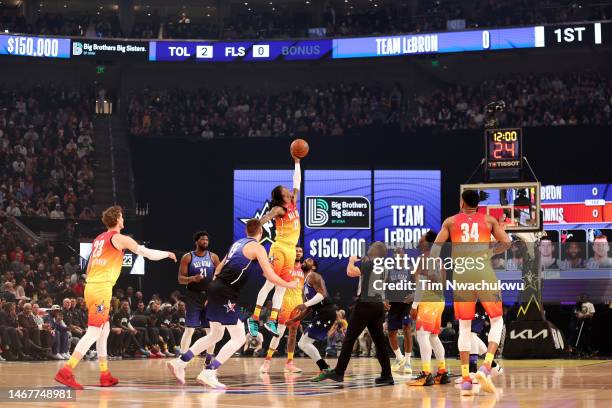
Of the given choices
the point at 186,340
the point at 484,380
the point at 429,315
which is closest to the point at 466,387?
the point at 484,380

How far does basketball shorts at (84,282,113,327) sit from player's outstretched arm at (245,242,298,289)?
78.9 inches

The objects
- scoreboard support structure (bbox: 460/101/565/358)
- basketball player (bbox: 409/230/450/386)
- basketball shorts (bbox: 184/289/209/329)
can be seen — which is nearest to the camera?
basketball player (bbox: 409/230/450/386)

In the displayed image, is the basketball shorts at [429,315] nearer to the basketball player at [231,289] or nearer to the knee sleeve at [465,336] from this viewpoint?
the knee sleeve at [465,336]

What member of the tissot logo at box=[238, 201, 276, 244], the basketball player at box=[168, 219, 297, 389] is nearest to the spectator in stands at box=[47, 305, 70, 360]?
the tissot logo at box=[238, 201, 276, 244]

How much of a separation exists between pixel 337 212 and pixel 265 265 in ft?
68.9

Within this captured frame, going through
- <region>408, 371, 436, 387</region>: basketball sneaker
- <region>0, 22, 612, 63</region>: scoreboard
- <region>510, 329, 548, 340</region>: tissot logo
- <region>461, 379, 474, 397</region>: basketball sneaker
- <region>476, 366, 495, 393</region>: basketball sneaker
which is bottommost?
<region>510, 329, 548, 340</region>: tissot logo

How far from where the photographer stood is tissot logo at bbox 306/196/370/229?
32.5 m

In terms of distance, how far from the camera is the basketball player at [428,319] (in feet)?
41.9

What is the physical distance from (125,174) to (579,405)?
28.1 meters

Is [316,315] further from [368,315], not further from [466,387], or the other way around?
[466,387]

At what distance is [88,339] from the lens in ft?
38.7

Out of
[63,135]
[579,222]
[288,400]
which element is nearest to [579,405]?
[288,400]

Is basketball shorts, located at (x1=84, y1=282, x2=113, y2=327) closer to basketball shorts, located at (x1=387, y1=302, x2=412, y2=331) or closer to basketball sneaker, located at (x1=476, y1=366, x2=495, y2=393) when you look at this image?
basketball sneaker, located at (x1=476, y1=366, x2=495, y2=393)

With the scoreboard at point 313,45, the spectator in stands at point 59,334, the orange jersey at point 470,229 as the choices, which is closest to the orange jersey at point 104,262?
the orange jersey at point 470,229
